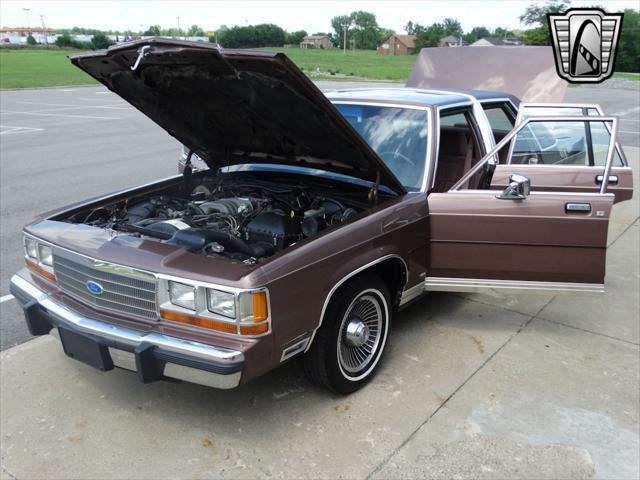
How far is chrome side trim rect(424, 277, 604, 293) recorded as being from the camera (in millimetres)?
3783

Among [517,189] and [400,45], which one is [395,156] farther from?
[400,45]

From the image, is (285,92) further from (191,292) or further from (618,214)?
(618,214)

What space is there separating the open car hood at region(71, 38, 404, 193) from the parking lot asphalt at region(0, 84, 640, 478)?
1.34 meters

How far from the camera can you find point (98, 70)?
354cm

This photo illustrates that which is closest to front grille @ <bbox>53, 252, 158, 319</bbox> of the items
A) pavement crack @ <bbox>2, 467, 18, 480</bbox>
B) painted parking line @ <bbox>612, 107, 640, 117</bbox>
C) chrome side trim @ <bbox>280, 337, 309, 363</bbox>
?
chrome side trim @ <bbox>280, 337, 309, 363</bbox>

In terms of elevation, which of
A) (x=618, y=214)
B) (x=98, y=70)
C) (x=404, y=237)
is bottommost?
(x=618, y=214)

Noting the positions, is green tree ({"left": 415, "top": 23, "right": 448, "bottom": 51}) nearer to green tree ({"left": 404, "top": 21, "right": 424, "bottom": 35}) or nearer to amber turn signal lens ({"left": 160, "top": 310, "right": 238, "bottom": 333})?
green tree ({"left": 404, "top": 21, "right": 424, "bottom": 35})

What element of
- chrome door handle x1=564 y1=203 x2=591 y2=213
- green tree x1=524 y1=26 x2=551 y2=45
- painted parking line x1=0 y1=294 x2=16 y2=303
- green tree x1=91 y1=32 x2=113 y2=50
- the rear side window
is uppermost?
green tree x1=524 y1=26 x2=551 y2=45

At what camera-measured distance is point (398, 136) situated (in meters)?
4.12

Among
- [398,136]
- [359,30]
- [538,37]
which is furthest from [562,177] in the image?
[359,30]

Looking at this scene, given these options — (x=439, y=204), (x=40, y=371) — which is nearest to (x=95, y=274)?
(x=40, y=371)

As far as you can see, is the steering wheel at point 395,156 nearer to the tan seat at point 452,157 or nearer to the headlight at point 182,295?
the tan seat at point 452,157

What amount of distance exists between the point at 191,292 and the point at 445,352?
196 centimetres

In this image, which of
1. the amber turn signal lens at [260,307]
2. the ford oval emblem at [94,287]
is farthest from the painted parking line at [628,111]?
the ford oval emblem at [94,287]
